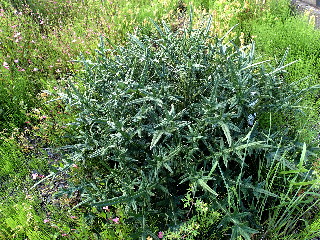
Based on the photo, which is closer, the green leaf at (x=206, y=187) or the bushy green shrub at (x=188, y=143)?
the green leaf at (x=206, y=187)

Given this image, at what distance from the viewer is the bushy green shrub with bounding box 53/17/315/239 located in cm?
189

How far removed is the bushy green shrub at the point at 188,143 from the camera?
6.19 feet

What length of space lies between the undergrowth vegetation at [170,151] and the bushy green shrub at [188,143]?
0.04 ft

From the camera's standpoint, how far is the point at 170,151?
1.90 metres

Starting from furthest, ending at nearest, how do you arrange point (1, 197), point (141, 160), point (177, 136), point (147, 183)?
point (1, 197) → point (141, 160) → point (177, 136) → point (147, 183)

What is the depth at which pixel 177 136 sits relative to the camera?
209cm

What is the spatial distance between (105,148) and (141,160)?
→ 317 mm

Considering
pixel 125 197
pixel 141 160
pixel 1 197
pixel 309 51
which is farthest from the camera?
pixel 309 51

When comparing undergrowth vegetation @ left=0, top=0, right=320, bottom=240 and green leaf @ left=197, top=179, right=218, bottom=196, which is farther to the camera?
undergrowth vegetation @ left=0, top=0, right=320, bottom=240

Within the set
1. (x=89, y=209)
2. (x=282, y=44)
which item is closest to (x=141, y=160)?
(x=89, y=209)

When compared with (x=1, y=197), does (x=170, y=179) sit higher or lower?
higher

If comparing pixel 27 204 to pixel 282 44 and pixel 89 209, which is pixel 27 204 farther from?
pixel 282 44

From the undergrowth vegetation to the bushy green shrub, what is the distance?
0.04 ft

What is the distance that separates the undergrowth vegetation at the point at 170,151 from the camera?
1.90 metres
